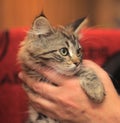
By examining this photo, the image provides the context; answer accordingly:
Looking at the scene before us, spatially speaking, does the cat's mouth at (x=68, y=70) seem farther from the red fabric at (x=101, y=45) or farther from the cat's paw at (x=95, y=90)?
the red fabric at (x=101, y=45)

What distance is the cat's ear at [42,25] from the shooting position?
126 cm

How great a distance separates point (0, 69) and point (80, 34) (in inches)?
18.3

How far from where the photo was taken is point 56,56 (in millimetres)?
1346

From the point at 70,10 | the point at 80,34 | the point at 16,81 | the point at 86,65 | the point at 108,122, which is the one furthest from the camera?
the point at 70,10

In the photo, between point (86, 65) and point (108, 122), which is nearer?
point (108, 122)

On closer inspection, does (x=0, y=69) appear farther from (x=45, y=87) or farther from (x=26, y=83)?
(x=45, y=87)

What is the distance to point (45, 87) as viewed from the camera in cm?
134

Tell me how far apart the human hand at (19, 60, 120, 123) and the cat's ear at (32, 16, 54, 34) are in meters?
0.16

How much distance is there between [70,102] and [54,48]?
23cm

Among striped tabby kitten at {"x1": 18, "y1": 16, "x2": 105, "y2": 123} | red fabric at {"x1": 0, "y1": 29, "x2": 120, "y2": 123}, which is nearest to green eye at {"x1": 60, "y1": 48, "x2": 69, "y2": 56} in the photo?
striped tabby kitten at {"x1": 18, "y1": 16, "x2": 105, "y2": 123}

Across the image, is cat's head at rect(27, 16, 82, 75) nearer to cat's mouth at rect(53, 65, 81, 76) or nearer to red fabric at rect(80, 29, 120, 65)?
cat's mouth at rect(53, 65, 81, 76)

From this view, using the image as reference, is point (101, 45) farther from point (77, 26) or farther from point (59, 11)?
point (59, 11)

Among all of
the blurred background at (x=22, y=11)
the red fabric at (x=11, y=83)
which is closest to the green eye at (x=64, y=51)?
the red fabric at (x=11, y=83)

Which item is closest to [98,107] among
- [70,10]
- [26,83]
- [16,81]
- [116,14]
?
[26,83]
